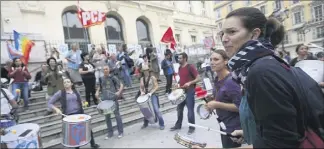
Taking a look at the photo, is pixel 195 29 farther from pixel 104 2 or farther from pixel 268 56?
pixel 268 56

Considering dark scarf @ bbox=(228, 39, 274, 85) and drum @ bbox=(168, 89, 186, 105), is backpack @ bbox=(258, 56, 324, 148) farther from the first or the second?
drum @ bbox=(168, 89, 186, 105)

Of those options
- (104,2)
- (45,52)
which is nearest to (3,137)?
(45,52)

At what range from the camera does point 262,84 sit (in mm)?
1169

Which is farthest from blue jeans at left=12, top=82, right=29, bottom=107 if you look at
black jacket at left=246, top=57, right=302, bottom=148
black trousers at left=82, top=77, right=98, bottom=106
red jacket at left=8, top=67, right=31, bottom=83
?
black jacket at left=246, top=57, right=302, bottom=148

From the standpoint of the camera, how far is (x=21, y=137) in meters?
4.90

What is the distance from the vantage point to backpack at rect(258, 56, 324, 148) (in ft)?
3.81

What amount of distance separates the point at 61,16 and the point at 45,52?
3.72m

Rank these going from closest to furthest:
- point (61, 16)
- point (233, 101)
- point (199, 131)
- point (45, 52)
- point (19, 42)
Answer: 1. point (233, 101)
2. point (199, 131)
3. point (19, 42)
4. point (45, 52)
5. point (61, 16)

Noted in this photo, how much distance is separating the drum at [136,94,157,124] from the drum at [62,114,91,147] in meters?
1.97

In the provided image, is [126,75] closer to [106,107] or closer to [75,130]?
[106,107]

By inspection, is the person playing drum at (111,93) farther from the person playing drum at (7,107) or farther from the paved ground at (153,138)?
the person playing drum at (7,107)

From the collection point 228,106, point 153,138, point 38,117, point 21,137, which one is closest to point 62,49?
point 38,117

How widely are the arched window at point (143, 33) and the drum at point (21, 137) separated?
17.1 metres

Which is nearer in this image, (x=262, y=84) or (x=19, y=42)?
(x=262, y=84)
